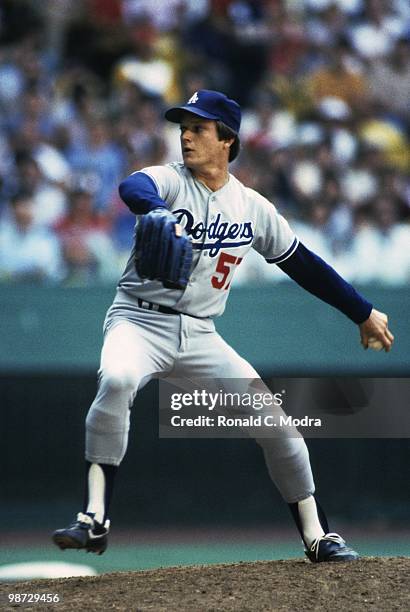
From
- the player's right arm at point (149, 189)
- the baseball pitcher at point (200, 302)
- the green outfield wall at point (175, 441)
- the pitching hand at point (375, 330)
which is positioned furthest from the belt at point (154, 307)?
the green outfield wall at point (175, 441)

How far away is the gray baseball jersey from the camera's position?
3.88 metres

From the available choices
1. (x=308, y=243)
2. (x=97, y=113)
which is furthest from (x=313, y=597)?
(x=97, y=113)

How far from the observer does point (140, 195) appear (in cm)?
351

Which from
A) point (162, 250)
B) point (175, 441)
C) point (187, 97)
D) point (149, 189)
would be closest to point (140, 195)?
point (149, 189)

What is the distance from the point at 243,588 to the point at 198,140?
172cm

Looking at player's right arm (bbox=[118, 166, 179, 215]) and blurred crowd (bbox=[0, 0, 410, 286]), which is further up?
blurred crowd (bbox=[0, 0, 410, 286])

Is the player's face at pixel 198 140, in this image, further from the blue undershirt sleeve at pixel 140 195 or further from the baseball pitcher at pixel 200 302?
the blue undershirt sleeve at pixel 140 195

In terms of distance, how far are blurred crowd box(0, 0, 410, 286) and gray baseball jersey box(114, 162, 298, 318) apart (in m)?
2.51

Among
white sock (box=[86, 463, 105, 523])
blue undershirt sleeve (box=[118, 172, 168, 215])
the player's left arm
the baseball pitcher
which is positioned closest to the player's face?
the baseball pitcher

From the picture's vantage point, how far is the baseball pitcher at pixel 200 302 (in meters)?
3.56

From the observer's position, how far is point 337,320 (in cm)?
661

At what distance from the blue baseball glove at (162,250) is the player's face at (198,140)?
2.04ft

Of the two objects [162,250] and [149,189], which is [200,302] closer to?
[149,189]

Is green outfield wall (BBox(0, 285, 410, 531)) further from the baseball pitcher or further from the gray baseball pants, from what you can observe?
the gray baseball pants
